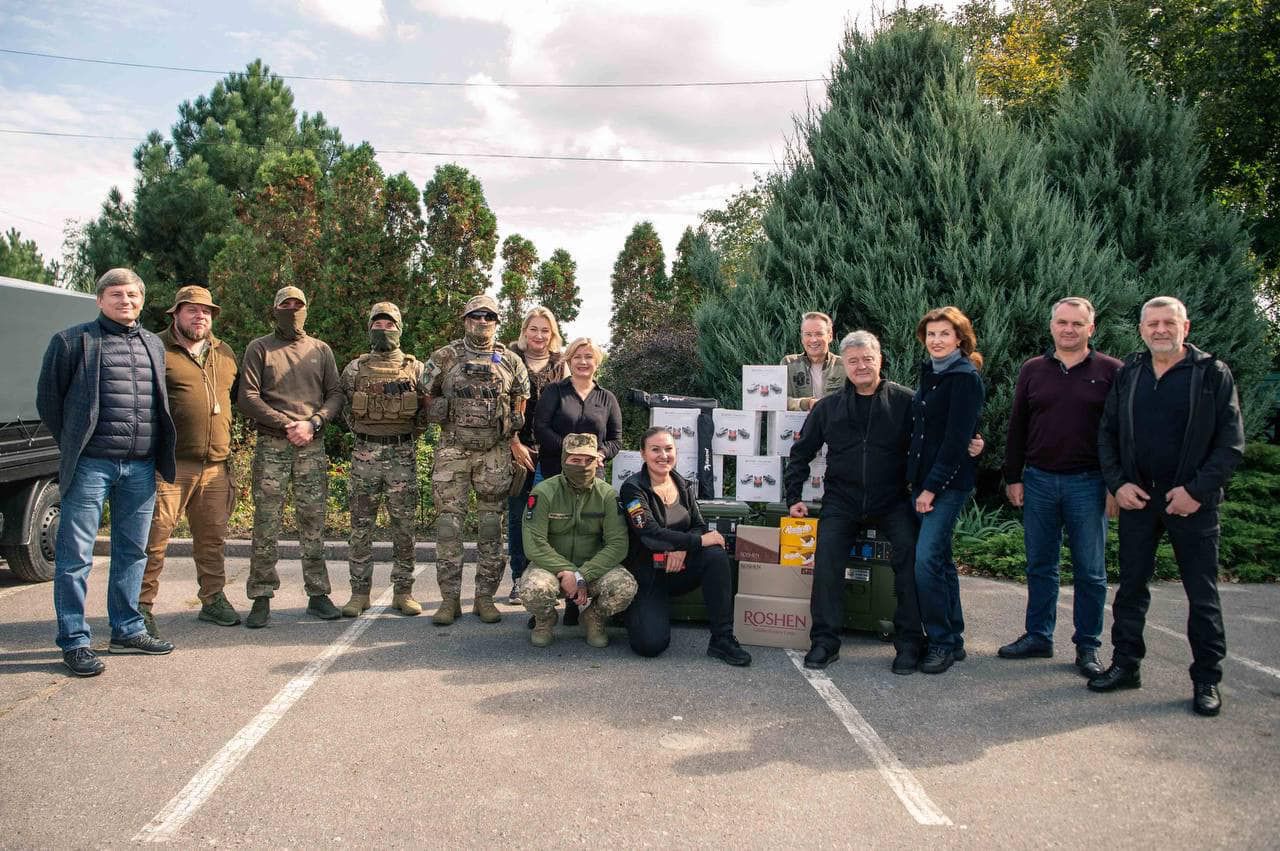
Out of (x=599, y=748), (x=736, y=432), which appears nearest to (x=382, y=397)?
(x=736, y=432)

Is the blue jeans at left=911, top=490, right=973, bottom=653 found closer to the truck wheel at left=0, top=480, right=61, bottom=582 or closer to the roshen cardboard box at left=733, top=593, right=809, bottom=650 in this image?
the roshen cardboard box at left=733, top=593, right=809, bottom=650

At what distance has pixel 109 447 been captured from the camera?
195 inches

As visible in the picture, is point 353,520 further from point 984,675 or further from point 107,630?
point 984,675

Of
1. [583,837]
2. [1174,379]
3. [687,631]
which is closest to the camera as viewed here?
[583,837]

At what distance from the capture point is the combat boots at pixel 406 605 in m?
6.19

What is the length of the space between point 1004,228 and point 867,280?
1.75 metres

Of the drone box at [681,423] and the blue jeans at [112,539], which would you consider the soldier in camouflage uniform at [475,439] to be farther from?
the blue jeans at [112,539]

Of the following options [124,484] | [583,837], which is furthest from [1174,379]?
[124,484]

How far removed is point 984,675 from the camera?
16.8 ft

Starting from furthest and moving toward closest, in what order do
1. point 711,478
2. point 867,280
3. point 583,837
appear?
point 867,280
point 711,478
point 583,837

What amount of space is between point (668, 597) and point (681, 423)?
1.44 metres

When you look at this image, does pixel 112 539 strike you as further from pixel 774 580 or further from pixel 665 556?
pixel 774 580

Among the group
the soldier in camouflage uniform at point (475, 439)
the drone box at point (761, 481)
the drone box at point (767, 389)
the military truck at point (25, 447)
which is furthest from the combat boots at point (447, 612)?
the military truck at point (25, 447)

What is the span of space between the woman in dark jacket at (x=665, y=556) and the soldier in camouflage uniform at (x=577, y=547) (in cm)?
13
